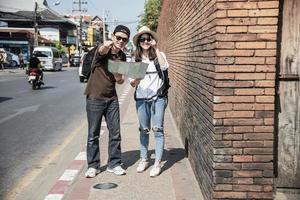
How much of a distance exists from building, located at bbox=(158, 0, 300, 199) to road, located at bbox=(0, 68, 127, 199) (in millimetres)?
2405

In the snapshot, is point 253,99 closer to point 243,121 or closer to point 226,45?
point 243,121

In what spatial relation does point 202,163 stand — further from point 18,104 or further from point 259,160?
point 18,104

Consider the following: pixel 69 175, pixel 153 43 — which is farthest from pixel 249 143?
pixel 69 175

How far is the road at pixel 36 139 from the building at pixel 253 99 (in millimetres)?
2405

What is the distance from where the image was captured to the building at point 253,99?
4719mm

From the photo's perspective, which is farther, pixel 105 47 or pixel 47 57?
pixel 47 57

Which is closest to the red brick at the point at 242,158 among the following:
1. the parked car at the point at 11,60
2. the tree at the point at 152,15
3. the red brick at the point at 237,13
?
the red brick at the point at 237,13

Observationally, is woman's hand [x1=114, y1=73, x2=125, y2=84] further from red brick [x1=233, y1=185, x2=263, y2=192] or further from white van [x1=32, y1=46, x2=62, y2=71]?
white van [x1=32, y1=46, x2=62, y2=71]

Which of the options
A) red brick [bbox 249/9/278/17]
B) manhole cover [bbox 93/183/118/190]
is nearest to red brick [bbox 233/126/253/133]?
red brick [bbox 249/9/278/17]

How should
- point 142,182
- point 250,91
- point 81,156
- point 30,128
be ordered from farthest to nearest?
point 30,128
point 81,156
point 142,182
point 250,91

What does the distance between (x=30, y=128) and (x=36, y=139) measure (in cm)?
142

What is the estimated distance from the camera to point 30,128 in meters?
11.4

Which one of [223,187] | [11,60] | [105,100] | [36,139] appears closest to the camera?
[223,187]

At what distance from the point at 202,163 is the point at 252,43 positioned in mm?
1585
